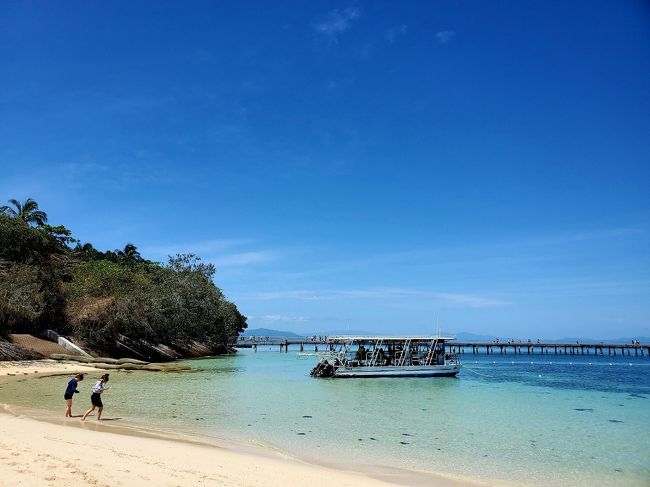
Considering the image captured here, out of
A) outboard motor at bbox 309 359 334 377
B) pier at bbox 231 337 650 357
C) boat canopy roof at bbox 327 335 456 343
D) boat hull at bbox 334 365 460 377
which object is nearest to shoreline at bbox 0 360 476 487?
outboard motor at bbox 309 359 334 377

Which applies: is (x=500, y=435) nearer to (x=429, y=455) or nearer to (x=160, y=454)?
(x=429, y=455)

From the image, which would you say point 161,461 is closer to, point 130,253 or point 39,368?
point 39,368

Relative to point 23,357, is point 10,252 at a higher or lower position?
higher

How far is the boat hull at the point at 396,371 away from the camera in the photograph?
3928cm

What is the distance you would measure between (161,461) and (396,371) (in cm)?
3089

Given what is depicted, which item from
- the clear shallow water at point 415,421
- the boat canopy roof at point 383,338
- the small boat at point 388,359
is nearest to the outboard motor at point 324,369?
the small boat at point 388,359

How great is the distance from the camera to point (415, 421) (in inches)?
792

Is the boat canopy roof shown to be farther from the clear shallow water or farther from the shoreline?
the shoreline

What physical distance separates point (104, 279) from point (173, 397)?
1318 inches

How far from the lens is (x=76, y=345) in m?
46.4

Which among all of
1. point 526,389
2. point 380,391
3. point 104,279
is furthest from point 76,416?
point 104,279

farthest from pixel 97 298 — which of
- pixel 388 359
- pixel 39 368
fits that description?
pixel 388 359

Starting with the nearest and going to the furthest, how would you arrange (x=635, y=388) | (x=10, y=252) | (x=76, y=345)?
(x=635, y=388) → (x=76, y=345) → (x=10, y=252)

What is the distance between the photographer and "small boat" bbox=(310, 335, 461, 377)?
3962 centimetres
